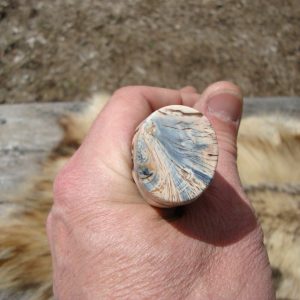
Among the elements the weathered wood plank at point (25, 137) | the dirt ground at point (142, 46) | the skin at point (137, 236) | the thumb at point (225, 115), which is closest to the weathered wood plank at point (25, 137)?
the weathered wood plank at point (25, 137)

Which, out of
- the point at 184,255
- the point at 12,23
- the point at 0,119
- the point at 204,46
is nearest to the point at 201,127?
the point at 184,255

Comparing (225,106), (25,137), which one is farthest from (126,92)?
(25,137)

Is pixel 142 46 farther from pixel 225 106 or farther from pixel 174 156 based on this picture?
pixel 174 156

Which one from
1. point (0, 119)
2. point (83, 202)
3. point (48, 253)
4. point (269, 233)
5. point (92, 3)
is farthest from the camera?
point (92, 3)

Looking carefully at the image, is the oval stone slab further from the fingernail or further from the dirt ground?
the dirt ground

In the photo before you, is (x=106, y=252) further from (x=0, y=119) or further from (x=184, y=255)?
(x=0, y=119)

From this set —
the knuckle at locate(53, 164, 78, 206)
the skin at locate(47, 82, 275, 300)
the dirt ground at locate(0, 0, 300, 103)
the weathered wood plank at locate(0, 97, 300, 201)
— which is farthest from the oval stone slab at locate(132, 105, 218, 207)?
the dirt ground at locate(0, 0, 300, 103)

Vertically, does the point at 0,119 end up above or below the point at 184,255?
below
